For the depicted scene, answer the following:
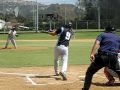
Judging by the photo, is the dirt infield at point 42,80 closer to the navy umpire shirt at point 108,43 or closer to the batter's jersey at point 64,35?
the batter's jersey at point 64,35

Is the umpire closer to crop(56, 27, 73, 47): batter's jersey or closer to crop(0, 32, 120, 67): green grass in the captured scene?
crop(56, 27, 73, 47): batter's jersey

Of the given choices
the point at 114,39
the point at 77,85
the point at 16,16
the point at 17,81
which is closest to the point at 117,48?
the point at 114,39

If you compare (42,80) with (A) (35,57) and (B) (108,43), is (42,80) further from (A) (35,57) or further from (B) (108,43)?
(A) (35,57)

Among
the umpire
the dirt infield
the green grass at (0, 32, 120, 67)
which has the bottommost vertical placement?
the green grass at (0, 32, 120, 67)

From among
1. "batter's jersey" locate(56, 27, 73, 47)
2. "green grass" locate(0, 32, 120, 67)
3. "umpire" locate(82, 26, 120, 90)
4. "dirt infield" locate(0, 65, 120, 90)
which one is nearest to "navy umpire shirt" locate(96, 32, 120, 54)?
"umpire" locate(82, 26, 120, 90)

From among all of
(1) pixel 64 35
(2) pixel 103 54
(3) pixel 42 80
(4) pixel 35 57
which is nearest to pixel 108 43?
(2) pixel 103 54

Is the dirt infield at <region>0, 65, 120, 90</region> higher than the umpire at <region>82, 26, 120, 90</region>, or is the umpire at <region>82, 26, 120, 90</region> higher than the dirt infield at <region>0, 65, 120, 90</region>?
the umpire at <region>82, 26, 120, 90</region>

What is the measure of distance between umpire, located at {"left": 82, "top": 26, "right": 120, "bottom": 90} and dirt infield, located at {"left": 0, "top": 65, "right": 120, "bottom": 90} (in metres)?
1.09

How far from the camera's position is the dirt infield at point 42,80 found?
12289 millimetres

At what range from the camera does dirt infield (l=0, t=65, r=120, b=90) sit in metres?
12.3

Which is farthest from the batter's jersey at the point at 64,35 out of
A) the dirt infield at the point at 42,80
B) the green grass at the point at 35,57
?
the green grass at the point at 35,57

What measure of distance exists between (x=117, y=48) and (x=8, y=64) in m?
9.43

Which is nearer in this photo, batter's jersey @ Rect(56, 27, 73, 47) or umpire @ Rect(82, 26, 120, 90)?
umpire @ Rect(82, 26, 120, 90)

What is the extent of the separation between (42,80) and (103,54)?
11.4ft
